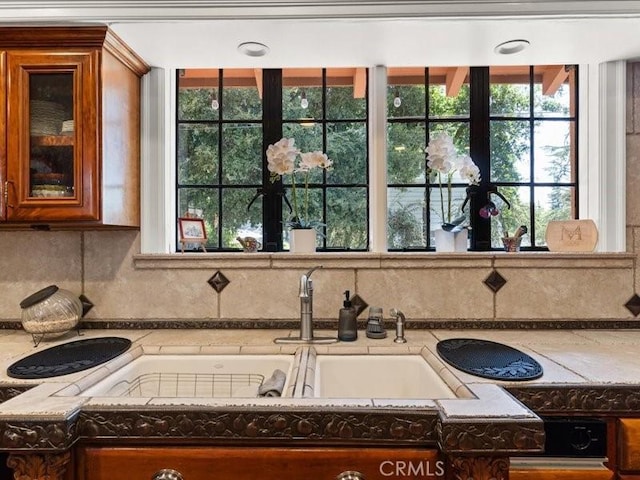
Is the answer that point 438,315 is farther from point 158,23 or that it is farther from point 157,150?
point 158,23

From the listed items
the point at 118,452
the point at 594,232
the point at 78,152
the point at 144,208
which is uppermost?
the point at 78,152

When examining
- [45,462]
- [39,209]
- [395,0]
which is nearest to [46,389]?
[45,462]

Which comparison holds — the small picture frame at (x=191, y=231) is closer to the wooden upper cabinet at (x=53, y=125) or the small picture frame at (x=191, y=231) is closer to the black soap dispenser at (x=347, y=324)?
the wooden upper cabinet at (x=53, y=125)

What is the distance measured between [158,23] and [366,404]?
1.48m

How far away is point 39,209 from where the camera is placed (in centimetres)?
147

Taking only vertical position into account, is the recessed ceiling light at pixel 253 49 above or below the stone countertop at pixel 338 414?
above

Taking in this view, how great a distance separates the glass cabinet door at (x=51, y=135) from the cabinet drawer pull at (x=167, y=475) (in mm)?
1033

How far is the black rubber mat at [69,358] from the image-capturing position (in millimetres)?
1192

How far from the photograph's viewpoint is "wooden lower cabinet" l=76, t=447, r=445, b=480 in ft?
3.10

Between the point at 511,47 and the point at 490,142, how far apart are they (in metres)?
0.47

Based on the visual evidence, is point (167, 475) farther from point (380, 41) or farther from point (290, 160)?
point (380, 41)

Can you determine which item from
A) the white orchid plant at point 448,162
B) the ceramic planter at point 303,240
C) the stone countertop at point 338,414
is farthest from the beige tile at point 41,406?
the white orchid plant at point 448,162

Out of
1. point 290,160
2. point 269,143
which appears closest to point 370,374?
point 290,160

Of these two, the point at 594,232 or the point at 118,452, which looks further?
the point at 594,232
